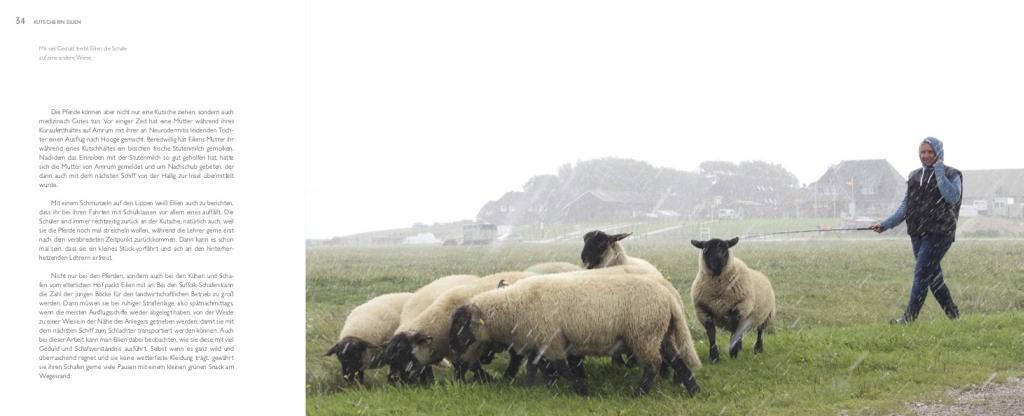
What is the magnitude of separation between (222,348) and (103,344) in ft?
3.44

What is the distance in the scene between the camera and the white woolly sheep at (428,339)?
365 inches

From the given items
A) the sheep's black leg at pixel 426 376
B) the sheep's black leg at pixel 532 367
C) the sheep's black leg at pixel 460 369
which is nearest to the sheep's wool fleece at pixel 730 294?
the sheep's black leg at pixel 532 367

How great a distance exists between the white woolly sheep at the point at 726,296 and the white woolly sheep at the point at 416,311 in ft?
10.4

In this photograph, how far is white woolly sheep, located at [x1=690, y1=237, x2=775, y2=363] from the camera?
10.9 meters

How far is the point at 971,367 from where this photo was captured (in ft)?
32.1

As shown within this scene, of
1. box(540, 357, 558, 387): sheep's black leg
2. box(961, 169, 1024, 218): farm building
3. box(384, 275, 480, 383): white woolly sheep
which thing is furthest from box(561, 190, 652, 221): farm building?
box(540, 357, 558, 387): sheep's black leg

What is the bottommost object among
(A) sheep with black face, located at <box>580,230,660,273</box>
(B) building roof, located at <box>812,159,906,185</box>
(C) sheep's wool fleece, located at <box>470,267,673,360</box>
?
(C) sheep's wool fleece, located at <box>470,267,673,360</box>

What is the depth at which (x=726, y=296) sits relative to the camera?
1106cm

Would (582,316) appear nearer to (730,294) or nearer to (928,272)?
(730,294)

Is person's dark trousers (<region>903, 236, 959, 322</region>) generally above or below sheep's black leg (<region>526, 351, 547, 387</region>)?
above

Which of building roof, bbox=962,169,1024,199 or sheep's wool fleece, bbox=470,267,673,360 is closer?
sheep's wool fleece, bbox=470,267,673,360

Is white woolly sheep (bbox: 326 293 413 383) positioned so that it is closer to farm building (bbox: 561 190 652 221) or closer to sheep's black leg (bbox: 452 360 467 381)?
sheep's black leg (bbox: 452 360 467 381)

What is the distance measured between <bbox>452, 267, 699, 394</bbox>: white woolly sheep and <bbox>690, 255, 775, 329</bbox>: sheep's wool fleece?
2.06m

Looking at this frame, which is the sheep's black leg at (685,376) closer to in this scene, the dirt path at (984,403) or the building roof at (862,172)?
the dirt path at (984,403)
